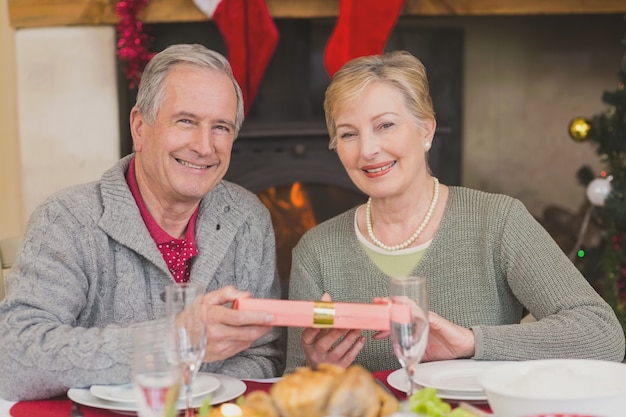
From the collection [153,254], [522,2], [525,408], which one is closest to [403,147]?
[153,254]

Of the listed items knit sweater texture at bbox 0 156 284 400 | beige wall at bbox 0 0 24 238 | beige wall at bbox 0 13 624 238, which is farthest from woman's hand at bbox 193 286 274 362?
beige wall at bbox 0 13 624 238

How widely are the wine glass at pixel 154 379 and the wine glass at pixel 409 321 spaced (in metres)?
0.32

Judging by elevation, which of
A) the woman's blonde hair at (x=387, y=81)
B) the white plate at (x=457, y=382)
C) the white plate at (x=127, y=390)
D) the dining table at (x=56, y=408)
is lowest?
the dining table at (x=56, y=408)

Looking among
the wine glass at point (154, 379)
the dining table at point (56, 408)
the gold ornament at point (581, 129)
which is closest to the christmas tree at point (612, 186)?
the gold ornament at point (581, 129)

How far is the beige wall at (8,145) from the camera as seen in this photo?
319cm

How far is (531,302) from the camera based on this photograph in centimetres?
179

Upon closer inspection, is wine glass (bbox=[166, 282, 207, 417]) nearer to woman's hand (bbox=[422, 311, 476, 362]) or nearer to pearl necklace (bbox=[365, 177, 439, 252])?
woman's hand (bbox=[422, 311, 476, 362])

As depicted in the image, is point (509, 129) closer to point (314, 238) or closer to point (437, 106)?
point (437, 106)

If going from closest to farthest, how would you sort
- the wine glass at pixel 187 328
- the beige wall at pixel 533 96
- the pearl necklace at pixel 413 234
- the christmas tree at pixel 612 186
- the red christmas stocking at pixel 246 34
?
the wine glass at pixel 187 328
the pearl necklace at pixel 413 234
the christmas tree at pixel 612 186
the red christmas stocking at pixel 246 34
the beige wall at pixel 533 96

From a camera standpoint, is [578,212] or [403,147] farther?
[578,212]

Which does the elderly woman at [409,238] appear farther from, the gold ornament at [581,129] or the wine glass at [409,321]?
the gold ornament at [581,129]

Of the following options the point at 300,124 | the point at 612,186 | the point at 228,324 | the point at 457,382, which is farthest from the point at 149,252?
the point at 612,186

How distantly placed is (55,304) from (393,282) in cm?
67

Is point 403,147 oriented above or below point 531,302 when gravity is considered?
above
